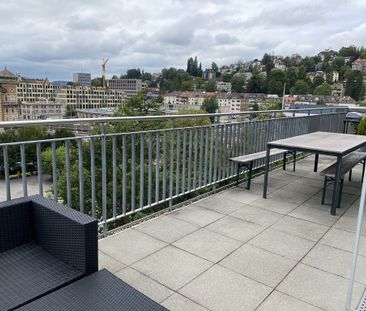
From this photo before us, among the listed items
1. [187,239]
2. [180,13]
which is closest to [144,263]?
[187,239]

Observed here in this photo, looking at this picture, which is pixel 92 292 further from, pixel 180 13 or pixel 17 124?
pixel 180 13

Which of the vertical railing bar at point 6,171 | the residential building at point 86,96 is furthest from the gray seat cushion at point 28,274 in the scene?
the residential building at point 86,96

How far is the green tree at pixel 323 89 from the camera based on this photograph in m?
48.9

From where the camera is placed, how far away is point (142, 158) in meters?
3.44

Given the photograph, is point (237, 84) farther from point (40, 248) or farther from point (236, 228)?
Answer: point (40, 248)

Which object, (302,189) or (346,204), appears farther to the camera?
(302,189)

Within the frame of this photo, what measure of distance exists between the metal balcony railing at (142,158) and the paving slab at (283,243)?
1235mm

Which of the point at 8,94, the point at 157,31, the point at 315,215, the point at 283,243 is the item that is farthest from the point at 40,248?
the point at 157,31

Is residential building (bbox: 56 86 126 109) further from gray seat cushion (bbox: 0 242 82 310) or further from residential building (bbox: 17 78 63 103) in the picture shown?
gray seat cushion (bbox: 0 242 82 310)

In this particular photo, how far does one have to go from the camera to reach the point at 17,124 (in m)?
2.16

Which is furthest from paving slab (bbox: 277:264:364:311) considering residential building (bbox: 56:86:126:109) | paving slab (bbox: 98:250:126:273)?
residential building (bbox: 56:86:126:109)

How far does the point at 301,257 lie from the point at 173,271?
3.80ft

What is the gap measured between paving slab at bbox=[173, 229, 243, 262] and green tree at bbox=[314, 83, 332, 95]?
170ft

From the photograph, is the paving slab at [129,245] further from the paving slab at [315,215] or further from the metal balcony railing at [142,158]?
the paving slab at [315,215]
